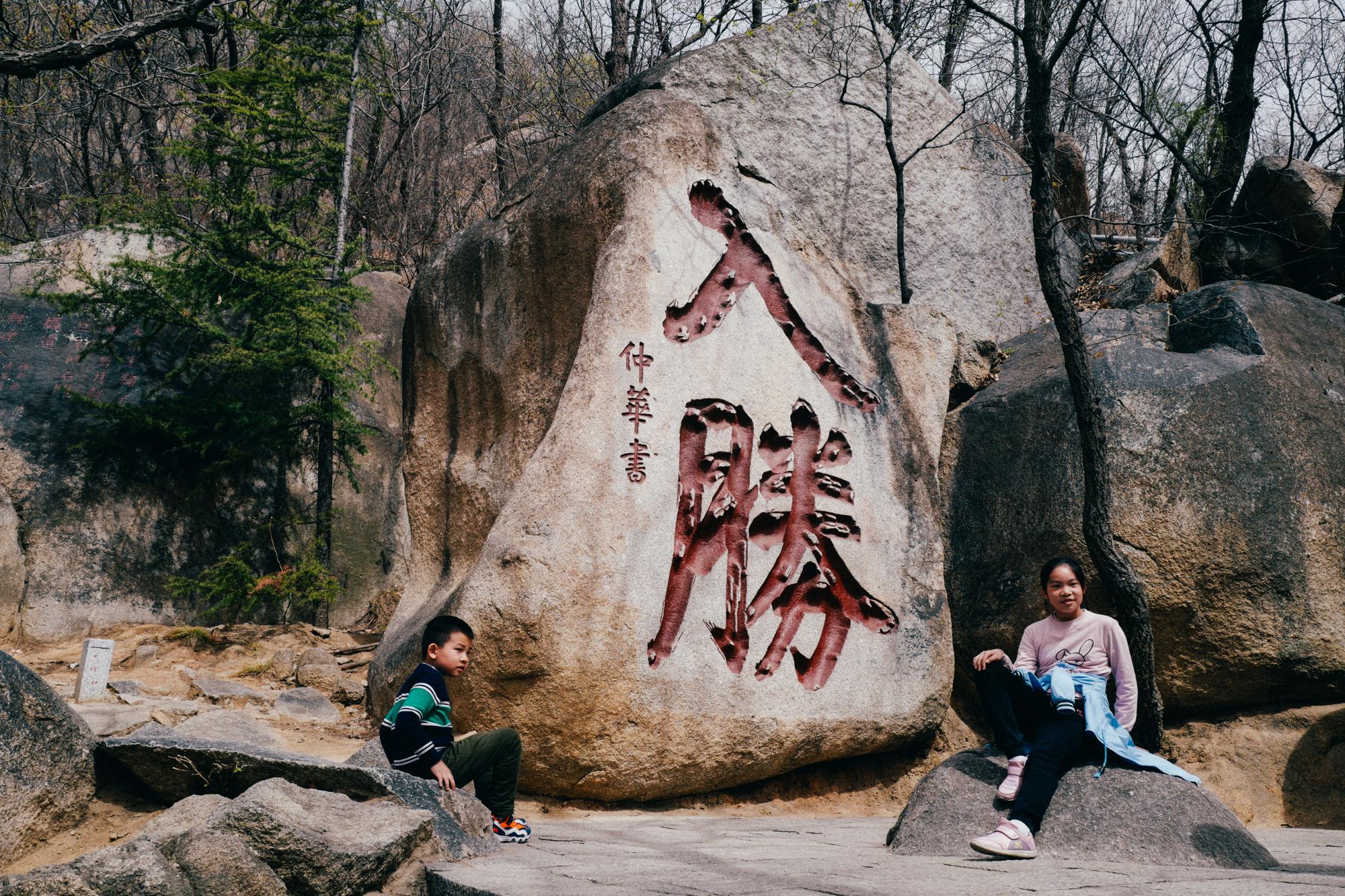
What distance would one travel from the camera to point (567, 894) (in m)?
2.78

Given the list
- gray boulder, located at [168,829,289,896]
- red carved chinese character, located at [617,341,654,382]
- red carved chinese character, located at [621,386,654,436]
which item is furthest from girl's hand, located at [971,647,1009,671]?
gray boulder, located at [168,829,289,896]

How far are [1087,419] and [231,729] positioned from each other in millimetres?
5240

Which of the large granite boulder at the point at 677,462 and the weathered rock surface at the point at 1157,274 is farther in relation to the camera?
the weathered rock surface at the point at 1157,274

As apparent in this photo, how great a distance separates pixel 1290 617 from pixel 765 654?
3215 mm

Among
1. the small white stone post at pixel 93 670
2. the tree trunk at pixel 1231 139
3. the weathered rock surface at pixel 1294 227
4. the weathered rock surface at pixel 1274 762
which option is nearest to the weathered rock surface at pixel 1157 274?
the tree trunk at pixel 1231 139

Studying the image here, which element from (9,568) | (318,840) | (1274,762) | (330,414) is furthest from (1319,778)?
(9,568)

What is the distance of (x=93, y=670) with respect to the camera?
6.64 meters

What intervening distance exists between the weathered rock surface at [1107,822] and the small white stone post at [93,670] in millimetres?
5140

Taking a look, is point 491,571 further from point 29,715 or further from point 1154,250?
point 1154,250

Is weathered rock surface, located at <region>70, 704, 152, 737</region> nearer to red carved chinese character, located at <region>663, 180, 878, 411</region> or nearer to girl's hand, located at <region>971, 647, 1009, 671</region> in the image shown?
red carved chinese character, located at <region>663, 180, 878, 411</region>

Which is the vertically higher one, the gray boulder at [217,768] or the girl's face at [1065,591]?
the girl's face at [1065,591]

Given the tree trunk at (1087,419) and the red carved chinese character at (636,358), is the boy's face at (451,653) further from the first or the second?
the tree trunk at (1087,419)

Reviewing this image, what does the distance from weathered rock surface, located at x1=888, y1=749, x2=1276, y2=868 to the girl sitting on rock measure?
0.07 m

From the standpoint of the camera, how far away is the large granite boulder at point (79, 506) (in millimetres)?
8586
